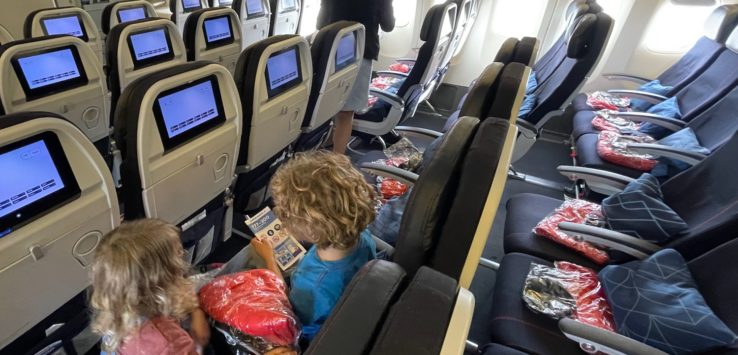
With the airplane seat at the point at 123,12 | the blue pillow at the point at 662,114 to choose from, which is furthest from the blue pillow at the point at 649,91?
the airplane seat at the point at 123,12

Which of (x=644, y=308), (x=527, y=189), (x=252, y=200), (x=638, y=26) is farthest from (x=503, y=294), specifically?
(x=638, y=26)

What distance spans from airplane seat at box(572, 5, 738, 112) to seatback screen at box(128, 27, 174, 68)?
2.85m

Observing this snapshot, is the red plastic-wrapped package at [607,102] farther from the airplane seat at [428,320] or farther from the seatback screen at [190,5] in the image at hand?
the seatback screen at [190,5]

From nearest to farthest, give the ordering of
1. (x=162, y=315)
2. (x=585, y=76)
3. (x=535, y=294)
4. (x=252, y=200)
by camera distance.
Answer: (x=162, y=315), (x=535, y=294), (x=252, y=200), (x=585, y=76)

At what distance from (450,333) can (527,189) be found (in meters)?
2.73

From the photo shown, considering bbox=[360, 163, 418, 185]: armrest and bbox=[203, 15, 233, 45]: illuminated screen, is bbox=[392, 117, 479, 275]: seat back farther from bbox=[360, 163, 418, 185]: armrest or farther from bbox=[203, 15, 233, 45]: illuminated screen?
bbox=[203, 15, 233, 45]: illuminated screen

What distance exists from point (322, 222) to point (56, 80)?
5.25 feet

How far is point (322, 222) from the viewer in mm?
934

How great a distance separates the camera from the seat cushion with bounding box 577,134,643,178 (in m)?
2.25

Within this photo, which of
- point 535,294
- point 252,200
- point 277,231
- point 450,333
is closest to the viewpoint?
point 450,333

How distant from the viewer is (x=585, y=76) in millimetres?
2268

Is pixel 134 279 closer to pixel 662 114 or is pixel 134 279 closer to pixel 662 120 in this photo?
pixel 662 120

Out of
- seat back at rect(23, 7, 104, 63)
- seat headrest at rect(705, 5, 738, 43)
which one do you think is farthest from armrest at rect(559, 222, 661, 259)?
seat back at rect(23, 7, 104, 63)

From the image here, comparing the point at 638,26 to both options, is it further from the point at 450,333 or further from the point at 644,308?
the point at 450,333
